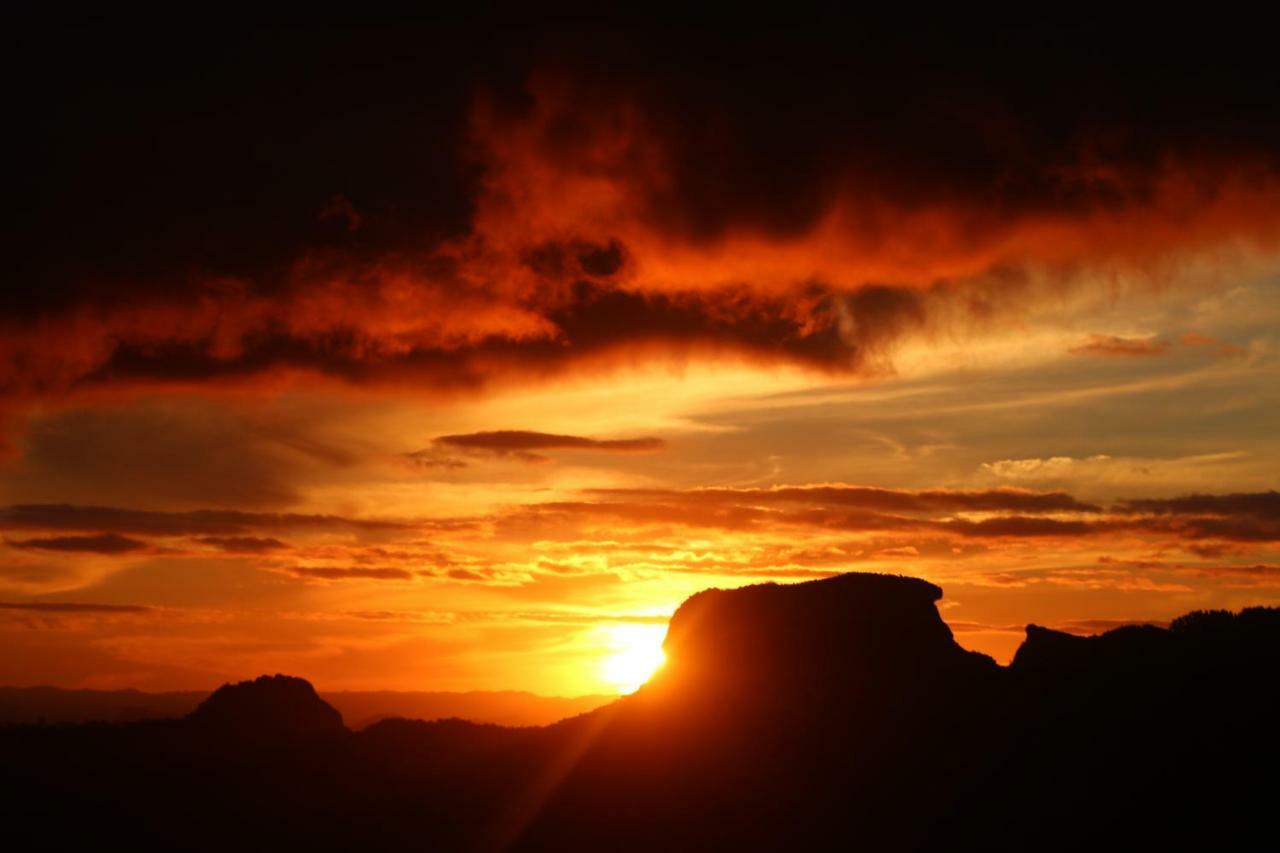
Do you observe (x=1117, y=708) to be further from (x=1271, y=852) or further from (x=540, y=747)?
(x=540, y=747)

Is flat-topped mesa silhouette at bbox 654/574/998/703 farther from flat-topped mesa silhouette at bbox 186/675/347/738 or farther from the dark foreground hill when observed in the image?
flat-topped mesa silhouette at bbox 186/675/347/738

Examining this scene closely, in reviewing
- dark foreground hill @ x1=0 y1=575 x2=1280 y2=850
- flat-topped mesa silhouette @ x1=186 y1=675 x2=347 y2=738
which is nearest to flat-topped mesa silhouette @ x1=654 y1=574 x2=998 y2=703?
dark foreground hill @ x1=0 y1=575 x2=1280 y2=850

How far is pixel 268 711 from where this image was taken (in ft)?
339

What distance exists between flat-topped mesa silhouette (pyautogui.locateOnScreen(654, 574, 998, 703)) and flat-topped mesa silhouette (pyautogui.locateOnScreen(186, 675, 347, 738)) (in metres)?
36.3

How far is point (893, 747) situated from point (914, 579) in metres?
12.8

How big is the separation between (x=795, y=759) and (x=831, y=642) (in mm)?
9148

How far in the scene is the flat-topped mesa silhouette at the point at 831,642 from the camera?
271ft

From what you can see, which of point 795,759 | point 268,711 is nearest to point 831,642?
point 795,759

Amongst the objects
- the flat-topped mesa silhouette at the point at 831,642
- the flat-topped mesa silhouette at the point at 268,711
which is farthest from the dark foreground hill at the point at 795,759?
the flat-topped mesa silhouette at the point at 268,711

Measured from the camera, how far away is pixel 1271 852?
5484 centimetres

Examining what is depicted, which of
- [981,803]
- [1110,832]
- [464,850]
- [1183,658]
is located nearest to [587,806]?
[464,850]

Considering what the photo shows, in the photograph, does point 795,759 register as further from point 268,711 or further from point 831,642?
point 268,711

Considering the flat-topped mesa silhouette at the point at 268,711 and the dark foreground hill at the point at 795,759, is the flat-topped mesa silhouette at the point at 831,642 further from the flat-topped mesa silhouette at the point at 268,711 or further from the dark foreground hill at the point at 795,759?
the flat-topped mesa silhouette at the point at 268,711

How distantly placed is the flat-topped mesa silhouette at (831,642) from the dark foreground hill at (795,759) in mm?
155
